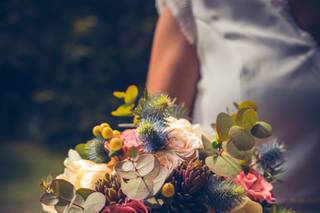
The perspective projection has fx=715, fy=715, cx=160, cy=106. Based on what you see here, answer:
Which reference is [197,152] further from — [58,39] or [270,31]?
[58,39]

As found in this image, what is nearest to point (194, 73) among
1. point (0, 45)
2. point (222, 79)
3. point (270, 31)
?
point (222, 79)

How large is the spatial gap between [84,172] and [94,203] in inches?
3.4

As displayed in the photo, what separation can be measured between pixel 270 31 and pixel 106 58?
11.8 feet

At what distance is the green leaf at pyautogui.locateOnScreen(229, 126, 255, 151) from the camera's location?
103 cm

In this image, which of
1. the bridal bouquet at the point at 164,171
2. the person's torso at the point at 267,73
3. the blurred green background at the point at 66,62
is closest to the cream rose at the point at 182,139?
the bridal bouquet at the point at 164,171

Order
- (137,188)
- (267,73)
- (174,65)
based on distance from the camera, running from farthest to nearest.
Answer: (174,65)
(267,73)
(137,188)

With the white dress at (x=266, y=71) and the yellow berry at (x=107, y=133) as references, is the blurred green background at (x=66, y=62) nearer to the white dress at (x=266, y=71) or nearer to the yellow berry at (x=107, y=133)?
the white dress at (x=266, y=71)

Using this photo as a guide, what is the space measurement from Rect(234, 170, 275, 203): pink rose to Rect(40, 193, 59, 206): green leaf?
263 millimetres

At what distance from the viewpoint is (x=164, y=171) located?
39.1 inches

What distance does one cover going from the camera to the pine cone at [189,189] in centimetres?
101

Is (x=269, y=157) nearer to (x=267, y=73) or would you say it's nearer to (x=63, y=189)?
(x=63, y=189)

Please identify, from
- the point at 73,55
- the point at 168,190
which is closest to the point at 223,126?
the point at 168,190

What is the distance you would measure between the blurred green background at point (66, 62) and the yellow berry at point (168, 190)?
4033 mm

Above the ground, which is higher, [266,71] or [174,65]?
[174,65]
